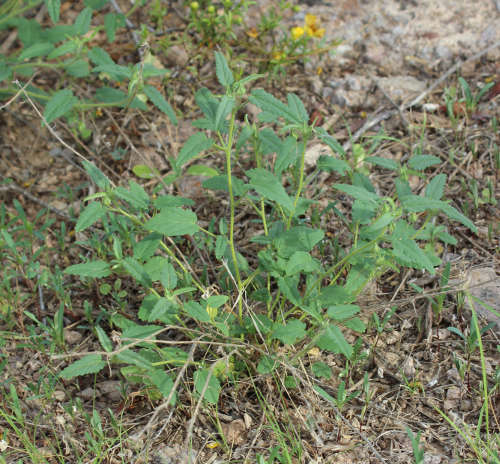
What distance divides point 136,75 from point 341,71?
153cm

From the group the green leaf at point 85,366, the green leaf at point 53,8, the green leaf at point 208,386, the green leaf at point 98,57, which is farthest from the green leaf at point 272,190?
the green leaf at point 53,8

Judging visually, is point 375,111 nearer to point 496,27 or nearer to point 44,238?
point 496,27

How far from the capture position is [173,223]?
1.73m

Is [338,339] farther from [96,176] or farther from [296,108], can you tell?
[96,176]

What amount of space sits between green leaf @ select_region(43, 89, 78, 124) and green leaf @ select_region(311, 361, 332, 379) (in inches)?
57.8

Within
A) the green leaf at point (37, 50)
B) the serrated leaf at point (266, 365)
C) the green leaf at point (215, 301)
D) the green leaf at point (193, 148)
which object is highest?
the green leaf at point (193, 148)

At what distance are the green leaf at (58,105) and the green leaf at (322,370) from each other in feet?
4.82

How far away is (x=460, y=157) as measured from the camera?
106 inches

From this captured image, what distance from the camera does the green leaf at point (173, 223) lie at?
1.70 metres

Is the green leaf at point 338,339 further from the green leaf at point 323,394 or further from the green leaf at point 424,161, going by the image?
the green leaf at point 424,161

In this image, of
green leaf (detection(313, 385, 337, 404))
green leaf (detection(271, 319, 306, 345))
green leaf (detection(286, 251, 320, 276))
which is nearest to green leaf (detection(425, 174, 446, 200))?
green leaf (detection(286, 251, 320, 276))

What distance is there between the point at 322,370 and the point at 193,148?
0.90m

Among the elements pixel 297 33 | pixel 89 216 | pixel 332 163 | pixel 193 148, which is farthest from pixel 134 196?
pixel 297 33

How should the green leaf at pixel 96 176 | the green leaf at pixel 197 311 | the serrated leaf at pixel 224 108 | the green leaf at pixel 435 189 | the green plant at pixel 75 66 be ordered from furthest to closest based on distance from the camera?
the green plant at pixel 75 66
the green leaf at pixel 435 189
the green leaf at pixel 96 176
the green leaf at pixel 197 311
the serrated leaf at pixel 224 108
